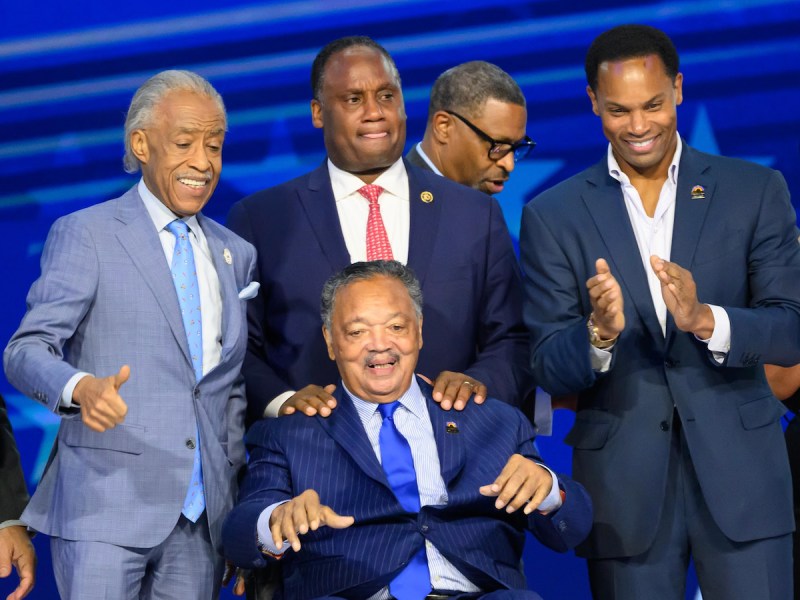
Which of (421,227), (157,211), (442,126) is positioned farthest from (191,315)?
(442,126)

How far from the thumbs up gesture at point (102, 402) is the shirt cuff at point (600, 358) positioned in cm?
102

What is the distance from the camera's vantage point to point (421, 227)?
3.34m

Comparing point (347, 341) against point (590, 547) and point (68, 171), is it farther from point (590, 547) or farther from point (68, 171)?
point (68, 171)

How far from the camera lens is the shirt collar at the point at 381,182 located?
3402mm

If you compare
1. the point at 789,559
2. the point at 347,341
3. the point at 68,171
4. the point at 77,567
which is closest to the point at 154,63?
the point at 68,171

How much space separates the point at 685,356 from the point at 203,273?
1.11 metres

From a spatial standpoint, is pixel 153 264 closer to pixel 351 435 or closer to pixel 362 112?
pixel 351 435

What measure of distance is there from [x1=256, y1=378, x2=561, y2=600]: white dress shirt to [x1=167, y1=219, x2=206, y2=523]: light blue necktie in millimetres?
180

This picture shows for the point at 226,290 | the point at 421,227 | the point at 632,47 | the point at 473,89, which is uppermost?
the point at 473,89

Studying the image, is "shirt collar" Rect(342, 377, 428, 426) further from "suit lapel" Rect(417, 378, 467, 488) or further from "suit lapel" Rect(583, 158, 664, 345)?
"suit lapel" Rect(583, 158, 664, 345)

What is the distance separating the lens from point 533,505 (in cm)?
273

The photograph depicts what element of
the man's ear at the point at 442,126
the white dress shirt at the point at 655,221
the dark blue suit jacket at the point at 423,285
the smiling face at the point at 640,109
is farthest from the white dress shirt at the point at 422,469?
the man's ear at the point at 442,126

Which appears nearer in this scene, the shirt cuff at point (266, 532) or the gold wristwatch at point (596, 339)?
the shirt cuff at point (266, 532)

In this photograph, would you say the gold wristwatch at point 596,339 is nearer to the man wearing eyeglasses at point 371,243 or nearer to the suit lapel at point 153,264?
the man wearing eyeglasses at point 371,243
